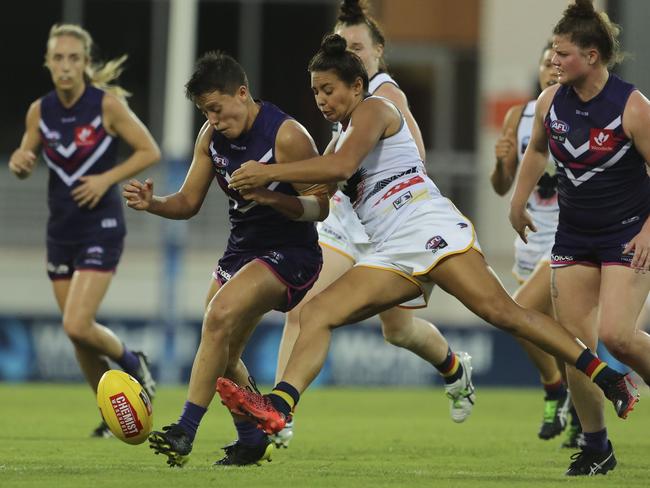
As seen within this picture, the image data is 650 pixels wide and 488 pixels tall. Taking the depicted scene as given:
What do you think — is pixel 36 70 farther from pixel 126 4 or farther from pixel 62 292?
pixel 62 292

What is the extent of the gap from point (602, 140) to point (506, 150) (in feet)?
6.45

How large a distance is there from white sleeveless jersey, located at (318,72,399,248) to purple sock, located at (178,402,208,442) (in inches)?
79.7

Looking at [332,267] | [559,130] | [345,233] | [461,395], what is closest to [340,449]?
[461,395]

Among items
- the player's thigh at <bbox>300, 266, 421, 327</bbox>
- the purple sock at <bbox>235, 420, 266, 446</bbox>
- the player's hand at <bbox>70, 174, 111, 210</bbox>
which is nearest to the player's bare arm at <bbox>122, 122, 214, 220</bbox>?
the player's thigh at <bbox>300, 266, 421, 327</bbox>

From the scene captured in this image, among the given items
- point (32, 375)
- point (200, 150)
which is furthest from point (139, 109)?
point (200, 150)

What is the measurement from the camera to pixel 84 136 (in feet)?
31.5

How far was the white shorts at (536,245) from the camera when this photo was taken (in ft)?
30.7

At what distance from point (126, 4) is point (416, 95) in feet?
14.8

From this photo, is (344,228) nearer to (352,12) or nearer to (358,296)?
(352,12)

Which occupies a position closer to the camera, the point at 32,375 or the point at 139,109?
the point at 32,375

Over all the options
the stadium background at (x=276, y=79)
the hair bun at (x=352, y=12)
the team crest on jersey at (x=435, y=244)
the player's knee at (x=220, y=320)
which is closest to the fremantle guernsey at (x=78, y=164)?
the hair bun at (x=352, y=12)

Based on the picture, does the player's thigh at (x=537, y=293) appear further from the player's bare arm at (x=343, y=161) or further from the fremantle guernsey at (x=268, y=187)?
the player's bare arm at (x=343, y=161)

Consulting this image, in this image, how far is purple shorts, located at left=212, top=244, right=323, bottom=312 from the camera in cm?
712

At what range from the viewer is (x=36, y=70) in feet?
70.5
